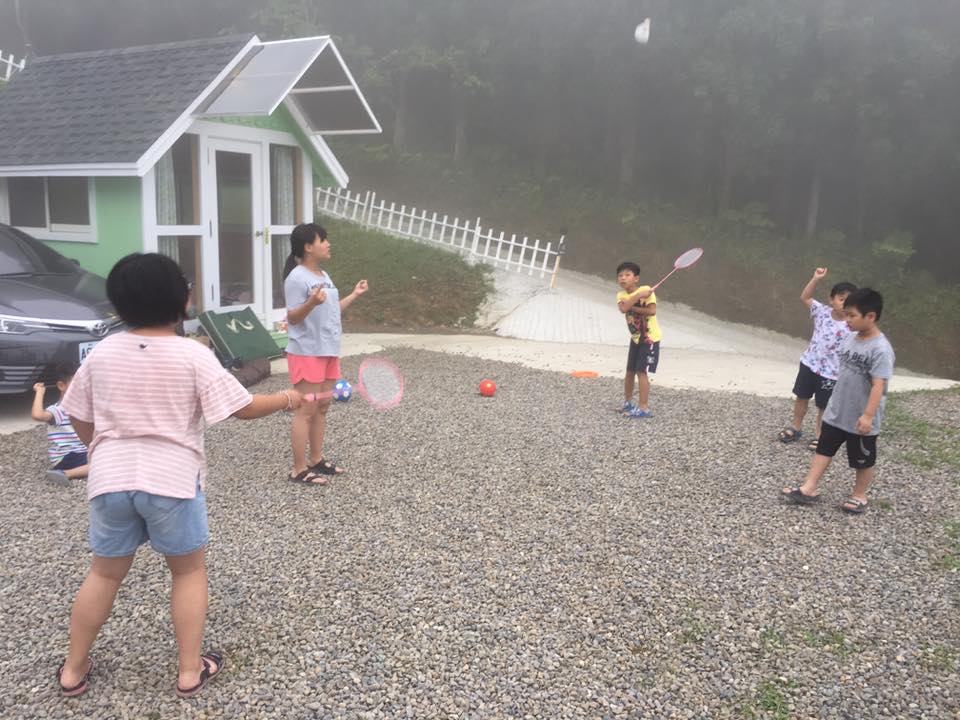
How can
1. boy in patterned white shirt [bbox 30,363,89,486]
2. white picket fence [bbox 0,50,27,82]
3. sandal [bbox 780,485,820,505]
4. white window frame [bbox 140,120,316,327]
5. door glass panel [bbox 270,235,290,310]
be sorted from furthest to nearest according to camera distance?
white picket fence [bbox 0,50,27,82] < door glass panel [bbox 270,235,290,310] < white window frame [bbox 140,120,316,327] < boy in patterned white shirt [bbox 30,363,89,486] < sandal [bbox 780,485,820,505]

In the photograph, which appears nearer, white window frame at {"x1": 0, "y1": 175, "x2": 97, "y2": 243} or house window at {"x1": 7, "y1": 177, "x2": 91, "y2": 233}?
white window frame at {"x1": 0, "y1": 175, "x2": 97, "y2": 243}

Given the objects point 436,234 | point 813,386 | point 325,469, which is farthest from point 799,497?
point 436,234

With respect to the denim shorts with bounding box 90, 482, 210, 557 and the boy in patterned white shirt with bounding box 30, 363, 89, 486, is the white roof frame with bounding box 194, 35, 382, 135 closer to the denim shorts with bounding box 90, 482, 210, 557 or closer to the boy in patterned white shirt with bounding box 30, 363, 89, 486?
the boy in patterned white shirt with bounding box 30, 363, 89, 486

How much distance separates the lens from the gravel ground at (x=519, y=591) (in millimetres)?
2830

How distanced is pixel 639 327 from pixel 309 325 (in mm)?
3238

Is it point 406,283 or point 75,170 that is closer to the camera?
point 75,170

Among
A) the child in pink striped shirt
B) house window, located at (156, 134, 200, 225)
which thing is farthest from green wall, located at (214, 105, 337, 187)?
the child in pink striped shirt

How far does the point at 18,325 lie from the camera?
6262 mm

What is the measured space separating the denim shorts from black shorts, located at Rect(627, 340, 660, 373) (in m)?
4.77

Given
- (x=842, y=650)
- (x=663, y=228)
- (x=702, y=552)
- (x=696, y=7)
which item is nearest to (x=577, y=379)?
(x=702, y=552)

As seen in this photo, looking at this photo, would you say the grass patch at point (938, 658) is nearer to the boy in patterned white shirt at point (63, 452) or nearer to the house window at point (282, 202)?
the boy in patterned white shirt at point (63, 452)

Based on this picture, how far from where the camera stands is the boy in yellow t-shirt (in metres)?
6.53

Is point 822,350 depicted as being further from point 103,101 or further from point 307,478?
point 103,101

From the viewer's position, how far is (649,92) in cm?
2450
